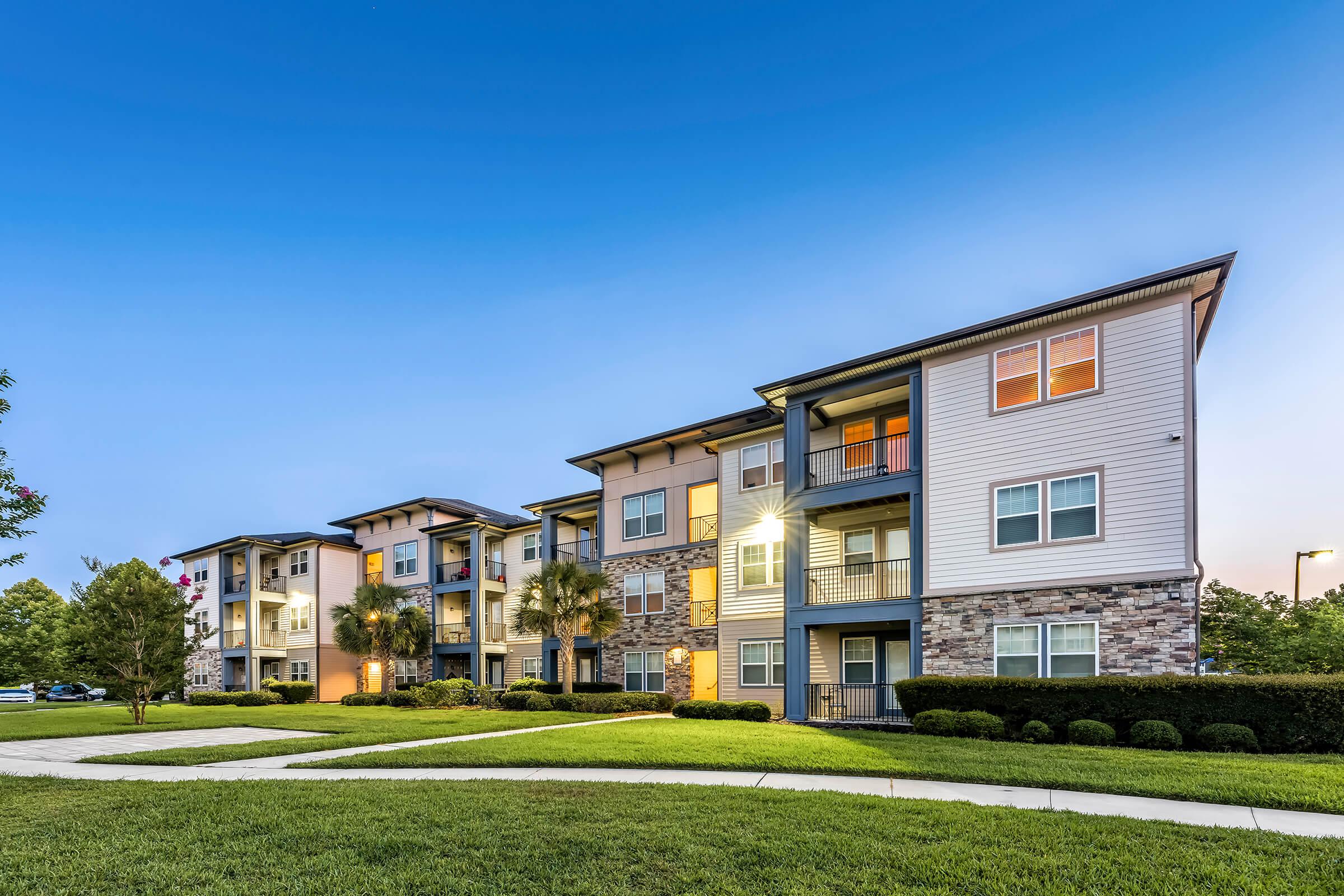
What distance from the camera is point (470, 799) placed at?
26.1 ft

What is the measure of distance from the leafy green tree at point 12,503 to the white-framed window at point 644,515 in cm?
1914

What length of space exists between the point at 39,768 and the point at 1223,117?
2644 centimetres

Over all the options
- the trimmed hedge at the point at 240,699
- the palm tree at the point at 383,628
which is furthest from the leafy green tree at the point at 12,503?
the trimmed hedge at the point at 240,699

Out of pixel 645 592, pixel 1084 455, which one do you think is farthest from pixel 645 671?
pixel 1084 455

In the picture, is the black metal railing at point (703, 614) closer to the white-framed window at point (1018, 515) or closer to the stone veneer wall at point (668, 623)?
the stone veneer wall at point (668, 623)

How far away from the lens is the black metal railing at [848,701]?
763 inches

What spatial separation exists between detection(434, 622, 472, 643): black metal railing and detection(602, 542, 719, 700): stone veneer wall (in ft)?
35.0

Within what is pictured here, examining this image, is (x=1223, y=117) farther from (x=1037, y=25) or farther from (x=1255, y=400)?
(x=1255, y=400)

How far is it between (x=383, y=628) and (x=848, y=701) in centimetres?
2205

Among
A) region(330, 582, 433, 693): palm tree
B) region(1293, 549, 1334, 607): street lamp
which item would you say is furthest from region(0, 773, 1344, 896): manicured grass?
region(330, 582, 433, 693): palm tree

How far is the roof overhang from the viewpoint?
1463 centimetres

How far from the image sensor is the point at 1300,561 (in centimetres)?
2350

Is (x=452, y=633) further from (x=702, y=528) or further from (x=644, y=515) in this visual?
(x=702, y=528)

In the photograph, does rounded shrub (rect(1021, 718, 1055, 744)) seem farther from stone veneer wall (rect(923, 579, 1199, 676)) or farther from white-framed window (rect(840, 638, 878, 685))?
white-framed window (rect(840, 638, 878, 685))
